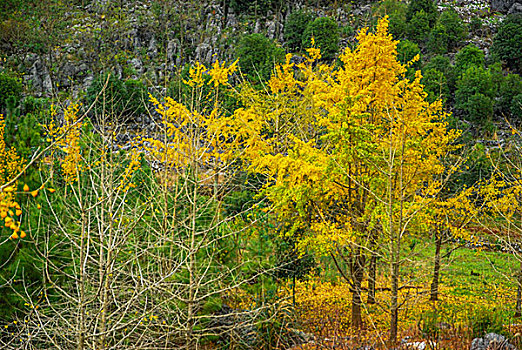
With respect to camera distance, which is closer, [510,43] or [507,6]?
[510,43]

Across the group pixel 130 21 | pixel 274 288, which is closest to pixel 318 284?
pixel 274 288

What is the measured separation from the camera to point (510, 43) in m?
44.4

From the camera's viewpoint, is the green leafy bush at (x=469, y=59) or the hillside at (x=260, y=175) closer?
the hillside at (x=260, y=175)

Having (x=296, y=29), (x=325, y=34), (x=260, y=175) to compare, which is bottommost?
(x=260, y=175)

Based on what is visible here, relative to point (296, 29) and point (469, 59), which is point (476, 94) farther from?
point (296, 29)

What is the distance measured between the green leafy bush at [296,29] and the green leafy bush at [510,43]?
20432mm

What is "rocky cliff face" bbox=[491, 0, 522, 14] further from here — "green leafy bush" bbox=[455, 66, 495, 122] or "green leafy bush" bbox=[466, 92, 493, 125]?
"green leafy bush" bbox=[466, 92, 493, 125]

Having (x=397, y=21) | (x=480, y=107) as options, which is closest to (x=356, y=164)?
(x=480, y=107)

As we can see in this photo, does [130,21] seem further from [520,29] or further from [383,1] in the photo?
[520,29]

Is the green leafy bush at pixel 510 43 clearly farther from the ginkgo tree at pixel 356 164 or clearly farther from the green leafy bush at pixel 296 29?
the ginkgo tree at pixel 356 164

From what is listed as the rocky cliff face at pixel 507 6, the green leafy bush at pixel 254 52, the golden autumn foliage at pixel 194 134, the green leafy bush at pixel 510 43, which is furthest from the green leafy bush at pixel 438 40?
the golden autumn foliage at pixel 194 134

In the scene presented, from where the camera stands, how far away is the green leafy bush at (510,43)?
43906 mm

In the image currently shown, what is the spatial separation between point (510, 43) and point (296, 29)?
75.3 feet

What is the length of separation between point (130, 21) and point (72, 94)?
20.1 m
